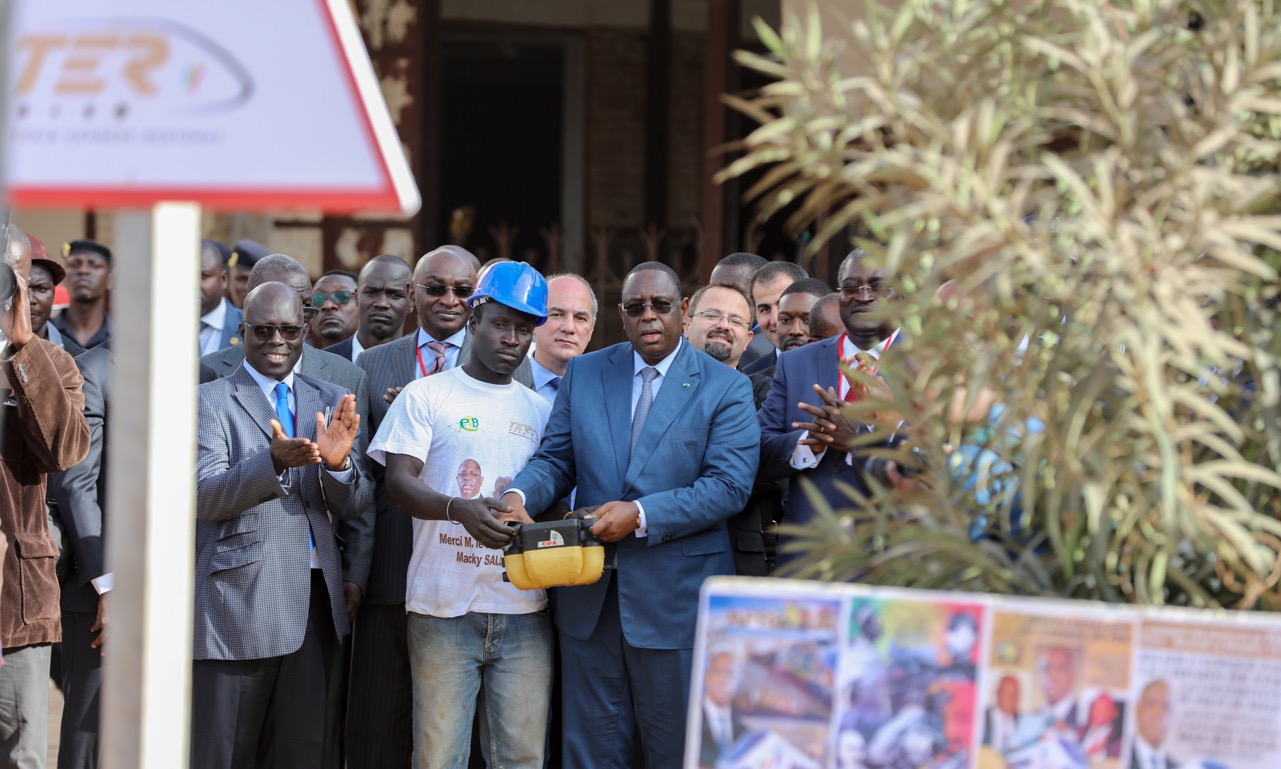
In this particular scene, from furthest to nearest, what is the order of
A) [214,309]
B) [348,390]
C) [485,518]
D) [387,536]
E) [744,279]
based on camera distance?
[214,309], [744,279], [348,390], [387,536], [485,518]

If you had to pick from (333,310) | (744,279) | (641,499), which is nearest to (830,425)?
(641,499)

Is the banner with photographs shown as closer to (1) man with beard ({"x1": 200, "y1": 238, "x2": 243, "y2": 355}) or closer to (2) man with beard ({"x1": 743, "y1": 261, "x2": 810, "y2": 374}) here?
(2) man with beard ({"x1": 743, "y1": 261, "x2": 810, "y2": 374})

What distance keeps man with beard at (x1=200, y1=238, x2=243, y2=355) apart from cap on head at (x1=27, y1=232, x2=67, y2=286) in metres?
1.12

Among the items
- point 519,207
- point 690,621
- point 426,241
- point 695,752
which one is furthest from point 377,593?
point 519,207

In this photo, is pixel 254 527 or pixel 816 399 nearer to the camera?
pixel 254 527

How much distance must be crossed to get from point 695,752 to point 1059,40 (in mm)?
1138

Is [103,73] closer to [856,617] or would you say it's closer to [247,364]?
[856,617]

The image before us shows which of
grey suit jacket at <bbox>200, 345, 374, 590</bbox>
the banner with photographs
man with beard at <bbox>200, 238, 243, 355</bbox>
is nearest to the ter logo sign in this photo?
the banner with photographs

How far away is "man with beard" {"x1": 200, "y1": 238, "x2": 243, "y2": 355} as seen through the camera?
6.78m

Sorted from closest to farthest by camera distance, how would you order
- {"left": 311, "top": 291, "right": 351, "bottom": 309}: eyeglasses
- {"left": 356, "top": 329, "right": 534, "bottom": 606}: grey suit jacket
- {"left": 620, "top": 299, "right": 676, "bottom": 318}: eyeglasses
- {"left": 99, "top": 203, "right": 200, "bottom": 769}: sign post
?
{"left": 99, "top": 203, "right": 200, "bottom": 769}: sign post
{"left": 620, "top": 299, "right": 676, "bottom": 318}: eyeglasses
{"left": 356, "top": 329, "right": 534, "bottom": 606}: grey suit jacket
{"left": 311, "top": 291, "right": 351, "bottom": 309}: eyeglasses

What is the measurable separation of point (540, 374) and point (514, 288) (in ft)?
2.72

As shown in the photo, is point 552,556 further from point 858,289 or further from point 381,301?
point 381,301

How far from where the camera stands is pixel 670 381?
4.77 meters

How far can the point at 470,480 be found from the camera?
4758 mm
